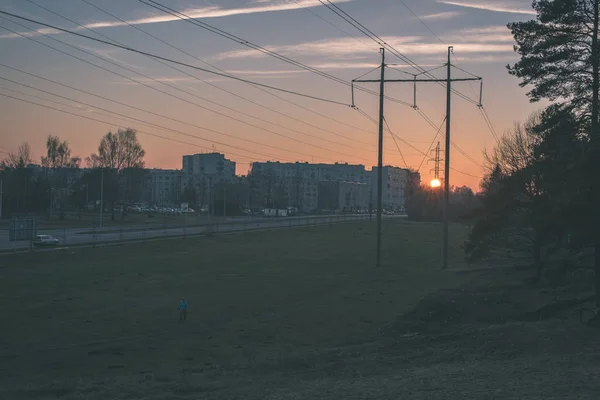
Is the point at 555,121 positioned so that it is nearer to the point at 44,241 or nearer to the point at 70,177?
the point at 44,241

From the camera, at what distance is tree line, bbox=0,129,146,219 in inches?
3986

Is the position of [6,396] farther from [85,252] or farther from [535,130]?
[85,252]

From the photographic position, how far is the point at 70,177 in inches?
5640

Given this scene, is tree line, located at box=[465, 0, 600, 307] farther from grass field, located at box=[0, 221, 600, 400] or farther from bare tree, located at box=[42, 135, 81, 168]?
bare tree, located at box=[42, 135, 81, 168]

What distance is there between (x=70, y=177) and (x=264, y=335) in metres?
131

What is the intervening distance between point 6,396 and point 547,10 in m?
23.1

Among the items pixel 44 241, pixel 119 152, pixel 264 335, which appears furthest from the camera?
pixel 119 152

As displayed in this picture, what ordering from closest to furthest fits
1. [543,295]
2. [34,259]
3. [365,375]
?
[365,375] < [543,295] < [34,259]

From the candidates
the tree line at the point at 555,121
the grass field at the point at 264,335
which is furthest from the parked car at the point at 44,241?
the tree line at the point at 555,121

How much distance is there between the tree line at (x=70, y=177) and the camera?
10125 cm

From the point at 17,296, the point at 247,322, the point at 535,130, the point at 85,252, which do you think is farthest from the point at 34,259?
the point at 535,130

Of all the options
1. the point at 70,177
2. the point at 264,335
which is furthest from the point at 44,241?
the point at 70,177

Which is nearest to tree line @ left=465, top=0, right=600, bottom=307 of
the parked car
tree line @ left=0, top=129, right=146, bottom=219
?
the parked car

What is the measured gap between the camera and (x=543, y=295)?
2805 cm
